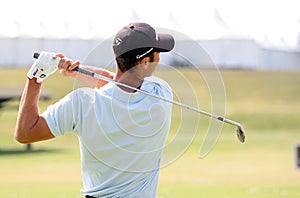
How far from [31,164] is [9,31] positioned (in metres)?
44.9

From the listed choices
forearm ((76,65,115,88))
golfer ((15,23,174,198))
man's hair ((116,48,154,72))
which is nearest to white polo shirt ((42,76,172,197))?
golfer ((15,23,174,198))

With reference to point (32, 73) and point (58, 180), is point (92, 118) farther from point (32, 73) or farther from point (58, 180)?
point (58, 180)

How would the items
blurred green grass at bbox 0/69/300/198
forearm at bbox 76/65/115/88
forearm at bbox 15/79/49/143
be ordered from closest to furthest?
1. forearm at bbox 15/79/49/143
2. forearm at bbox 76/65/115/88
3. blurred green grass at bbox 0/69/300/198

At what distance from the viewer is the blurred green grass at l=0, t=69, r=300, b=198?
9.92m

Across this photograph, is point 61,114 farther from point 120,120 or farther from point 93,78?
point 93,78

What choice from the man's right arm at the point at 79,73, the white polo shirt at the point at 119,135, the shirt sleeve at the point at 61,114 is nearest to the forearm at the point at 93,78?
the man's right arm at the point at 79,73

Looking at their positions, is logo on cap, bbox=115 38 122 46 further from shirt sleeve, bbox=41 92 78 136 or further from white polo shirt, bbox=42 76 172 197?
shirt sleeve, bbox=41 92 78 136

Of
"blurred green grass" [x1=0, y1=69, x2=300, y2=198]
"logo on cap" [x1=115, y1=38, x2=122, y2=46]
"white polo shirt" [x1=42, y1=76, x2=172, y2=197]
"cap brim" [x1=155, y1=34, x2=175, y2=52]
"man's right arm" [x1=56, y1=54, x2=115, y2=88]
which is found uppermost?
"blurred green grass" [x1=0, y1=69, x2=300, y2=198]

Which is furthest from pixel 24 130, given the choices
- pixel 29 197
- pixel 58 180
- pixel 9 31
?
pixel 9 31

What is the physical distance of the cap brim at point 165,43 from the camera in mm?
4547

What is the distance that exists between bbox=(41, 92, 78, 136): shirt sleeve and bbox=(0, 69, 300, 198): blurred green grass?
68 centimetres

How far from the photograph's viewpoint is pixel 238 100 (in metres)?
48.0

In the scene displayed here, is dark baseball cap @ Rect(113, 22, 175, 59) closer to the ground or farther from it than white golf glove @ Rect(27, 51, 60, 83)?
farther from it

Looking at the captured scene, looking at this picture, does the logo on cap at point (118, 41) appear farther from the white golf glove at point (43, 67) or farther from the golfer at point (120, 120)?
the white golf glove at point (43, 67)
